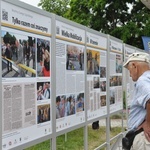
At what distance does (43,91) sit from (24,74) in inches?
19.2

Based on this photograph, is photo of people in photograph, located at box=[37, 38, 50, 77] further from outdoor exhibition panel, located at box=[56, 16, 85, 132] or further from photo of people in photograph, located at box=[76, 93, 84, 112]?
photo of people in photograph, located at box=[76, 93, 84, 112]

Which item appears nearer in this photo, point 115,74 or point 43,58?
point 43,58

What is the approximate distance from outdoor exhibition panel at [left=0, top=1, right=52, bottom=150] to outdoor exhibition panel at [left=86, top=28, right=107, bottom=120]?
160cm

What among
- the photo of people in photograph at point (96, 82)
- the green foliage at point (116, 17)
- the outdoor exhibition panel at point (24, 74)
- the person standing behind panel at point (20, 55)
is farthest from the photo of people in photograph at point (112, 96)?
the green foliage at point (116, 17)

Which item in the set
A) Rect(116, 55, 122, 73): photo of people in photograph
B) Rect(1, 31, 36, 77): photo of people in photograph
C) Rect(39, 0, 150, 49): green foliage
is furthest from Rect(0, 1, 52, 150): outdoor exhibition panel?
Rect(39, 0, 150, 49): green foliage

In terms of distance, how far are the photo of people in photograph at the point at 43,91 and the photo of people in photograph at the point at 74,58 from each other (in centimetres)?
71

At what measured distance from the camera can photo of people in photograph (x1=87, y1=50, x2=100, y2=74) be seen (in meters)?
6.43

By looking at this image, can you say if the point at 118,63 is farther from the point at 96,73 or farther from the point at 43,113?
the point at 43,113

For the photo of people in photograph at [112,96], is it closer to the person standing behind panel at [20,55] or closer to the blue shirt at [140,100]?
the blue shirt at [140,100]

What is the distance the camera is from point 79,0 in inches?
1254

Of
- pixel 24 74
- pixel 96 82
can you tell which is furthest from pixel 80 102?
pixel 24 74

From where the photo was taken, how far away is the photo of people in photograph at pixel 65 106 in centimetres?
511

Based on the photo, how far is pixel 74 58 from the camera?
18.8 feet

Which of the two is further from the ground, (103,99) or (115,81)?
(115,81)
